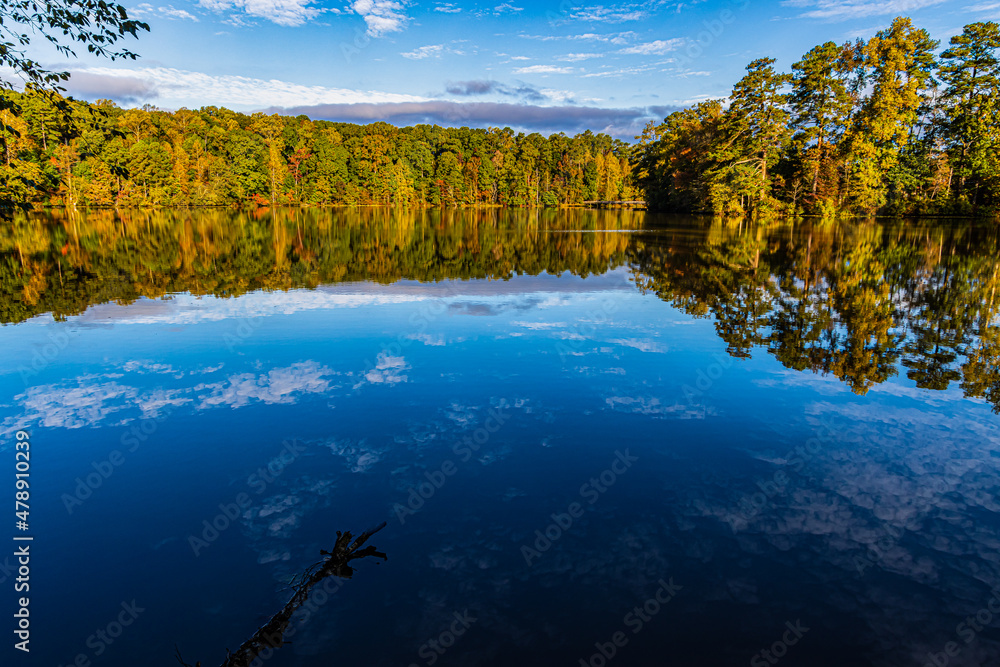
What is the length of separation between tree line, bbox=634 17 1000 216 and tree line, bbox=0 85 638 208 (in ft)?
231

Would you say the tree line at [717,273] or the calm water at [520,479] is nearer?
the calm water at [520,479]

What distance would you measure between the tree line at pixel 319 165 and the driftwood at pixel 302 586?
261ft

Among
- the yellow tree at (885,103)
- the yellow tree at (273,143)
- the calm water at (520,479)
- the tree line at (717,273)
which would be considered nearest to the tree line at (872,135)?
the yellow tree at (885,103)

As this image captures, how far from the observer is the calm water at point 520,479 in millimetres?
4613

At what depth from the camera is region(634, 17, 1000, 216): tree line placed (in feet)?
189

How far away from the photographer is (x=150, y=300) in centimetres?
1720

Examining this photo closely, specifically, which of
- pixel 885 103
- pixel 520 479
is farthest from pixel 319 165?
pixel 520 479

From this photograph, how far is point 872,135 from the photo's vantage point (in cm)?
5906

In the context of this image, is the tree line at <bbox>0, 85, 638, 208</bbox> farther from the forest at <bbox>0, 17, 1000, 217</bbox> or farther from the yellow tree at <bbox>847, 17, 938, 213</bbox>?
the yellow tree at <bbox>847, 17, 938, 213</bbox>

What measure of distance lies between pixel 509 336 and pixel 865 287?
13.5m

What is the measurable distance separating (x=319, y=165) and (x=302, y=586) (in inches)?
4661

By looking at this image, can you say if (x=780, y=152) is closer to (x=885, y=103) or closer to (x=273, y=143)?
(x=885, y=103)

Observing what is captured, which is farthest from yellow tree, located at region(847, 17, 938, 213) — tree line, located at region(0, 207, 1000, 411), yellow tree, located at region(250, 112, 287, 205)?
yellow tree, located at region(250, 112, 287, 205)

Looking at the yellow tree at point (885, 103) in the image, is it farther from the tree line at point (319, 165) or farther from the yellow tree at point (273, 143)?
the yellow tree at point (273, 143)
